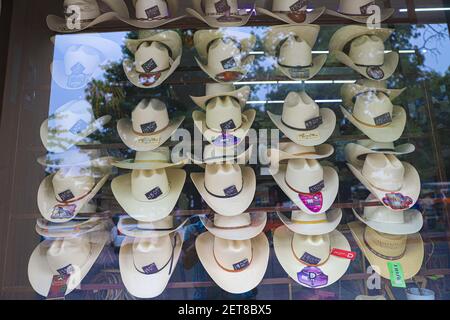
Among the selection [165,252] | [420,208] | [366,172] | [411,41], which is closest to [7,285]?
[165,252]

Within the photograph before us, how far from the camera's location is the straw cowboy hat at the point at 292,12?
1.50 metres

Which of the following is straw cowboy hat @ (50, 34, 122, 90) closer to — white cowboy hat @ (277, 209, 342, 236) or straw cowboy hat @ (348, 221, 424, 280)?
white cowboy hat @ (277, 209, 342, 236)

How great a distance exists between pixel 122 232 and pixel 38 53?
90 cm

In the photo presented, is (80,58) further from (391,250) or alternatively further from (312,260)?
(391,250)

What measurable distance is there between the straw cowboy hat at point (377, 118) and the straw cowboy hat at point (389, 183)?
9cm

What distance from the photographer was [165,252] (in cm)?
142

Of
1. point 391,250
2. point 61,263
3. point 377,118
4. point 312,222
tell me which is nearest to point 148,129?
point 61,263

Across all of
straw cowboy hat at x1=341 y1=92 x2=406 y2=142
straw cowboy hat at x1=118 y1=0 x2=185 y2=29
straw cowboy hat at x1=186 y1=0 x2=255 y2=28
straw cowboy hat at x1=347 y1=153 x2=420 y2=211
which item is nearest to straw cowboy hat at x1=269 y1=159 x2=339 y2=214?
straw cowboy hat at x1=347 y1=153 x2=420 y2=211

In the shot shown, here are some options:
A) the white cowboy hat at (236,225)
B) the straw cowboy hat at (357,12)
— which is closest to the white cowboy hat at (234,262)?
the white cowboy hat at (236,225)

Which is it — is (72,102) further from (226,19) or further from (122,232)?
(226,19)

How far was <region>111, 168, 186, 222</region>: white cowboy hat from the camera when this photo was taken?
1400 mm

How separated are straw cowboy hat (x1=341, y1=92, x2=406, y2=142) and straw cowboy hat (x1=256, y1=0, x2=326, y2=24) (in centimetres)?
41

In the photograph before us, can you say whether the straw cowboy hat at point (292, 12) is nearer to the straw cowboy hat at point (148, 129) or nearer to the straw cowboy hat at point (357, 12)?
the straw cowboy hat at point (357, 12)

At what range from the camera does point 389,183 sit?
56.1 inches
